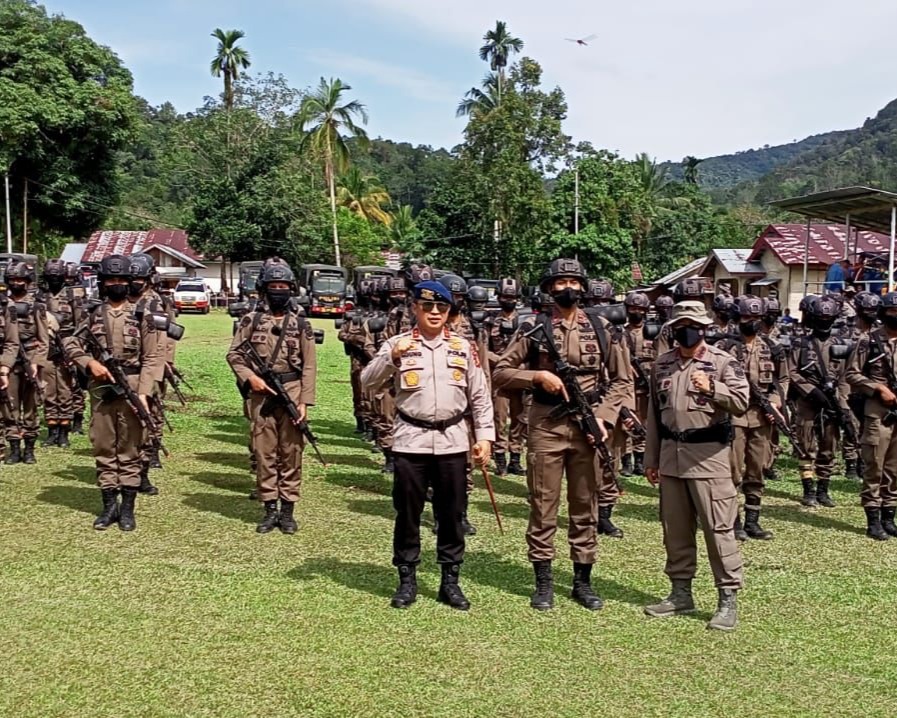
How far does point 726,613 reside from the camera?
5.55m

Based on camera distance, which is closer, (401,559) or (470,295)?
(401,559)

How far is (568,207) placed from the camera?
125ft

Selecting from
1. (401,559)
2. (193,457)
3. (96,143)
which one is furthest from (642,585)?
(96,143)

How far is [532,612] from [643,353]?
5.45m

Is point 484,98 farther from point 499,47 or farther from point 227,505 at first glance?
point 227,505

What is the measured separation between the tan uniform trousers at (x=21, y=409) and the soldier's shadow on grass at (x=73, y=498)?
1320 mm

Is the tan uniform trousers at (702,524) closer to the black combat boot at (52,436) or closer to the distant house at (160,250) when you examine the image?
the black combat boot at (52,436)

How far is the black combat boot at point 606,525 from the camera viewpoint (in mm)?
7723

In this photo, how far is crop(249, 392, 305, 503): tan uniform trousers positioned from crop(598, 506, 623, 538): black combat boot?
8.40 feet

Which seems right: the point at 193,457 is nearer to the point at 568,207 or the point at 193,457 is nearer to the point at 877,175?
the point at 568,207

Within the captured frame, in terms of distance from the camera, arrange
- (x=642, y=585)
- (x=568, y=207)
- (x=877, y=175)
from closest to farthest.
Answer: (x=642, y=585) → (x=568, y=207) → (x=877, y=175)

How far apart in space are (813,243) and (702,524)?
30.0 metres

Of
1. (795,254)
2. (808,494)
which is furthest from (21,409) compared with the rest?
(795,254)

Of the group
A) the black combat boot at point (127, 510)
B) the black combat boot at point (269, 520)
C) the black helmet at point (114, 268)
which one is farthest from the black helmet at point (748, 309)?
the black combat boot at point (127, 510)
